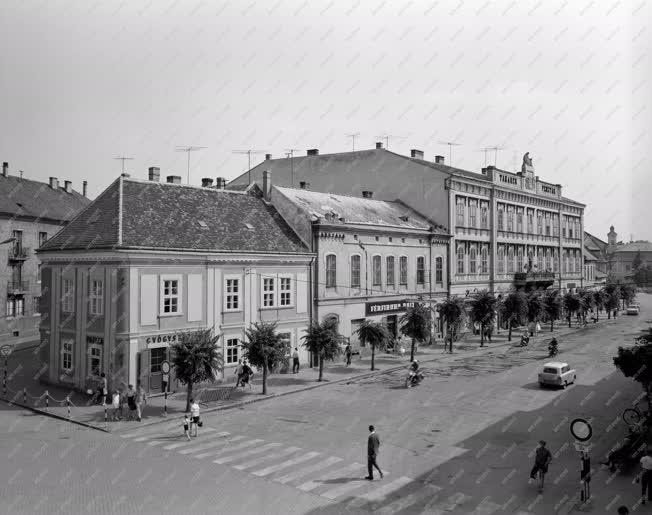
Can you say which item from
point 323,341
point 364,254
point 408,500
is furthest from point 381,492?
point 364,254

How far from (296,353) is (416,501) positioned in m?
20.1

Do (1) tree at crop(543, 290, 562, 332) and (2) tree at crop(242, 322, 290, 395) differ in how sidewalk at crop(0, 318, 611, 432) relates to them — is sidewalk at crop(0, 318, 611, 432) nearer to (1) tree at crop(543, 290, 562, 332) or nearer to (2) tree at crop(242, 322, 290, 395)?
(2) tree at crop(242, 322, 290, 395)

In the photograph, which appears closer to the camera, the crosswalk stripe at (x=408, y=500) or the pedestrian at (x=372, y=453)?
the crosswalk stripe at (x=408, y=500)

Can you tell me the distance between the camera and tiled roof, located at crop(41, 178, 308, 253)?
28938 mm

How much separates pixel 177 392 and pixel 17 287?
96.3 feet

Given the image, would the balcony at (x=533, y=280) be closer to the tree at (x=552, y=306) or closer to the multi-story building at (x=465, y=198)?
the multi-story building at (x=465, y=198)

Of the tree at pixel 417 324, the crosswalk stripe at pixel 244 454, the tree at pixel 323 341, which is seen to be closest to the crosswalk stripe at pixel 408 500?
the crosswalk stripe at pixel 244 454

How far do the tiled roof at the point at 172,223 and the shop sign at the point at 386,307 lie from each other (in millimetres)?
7522

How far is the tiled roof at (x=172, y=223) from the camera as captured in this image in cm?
2894

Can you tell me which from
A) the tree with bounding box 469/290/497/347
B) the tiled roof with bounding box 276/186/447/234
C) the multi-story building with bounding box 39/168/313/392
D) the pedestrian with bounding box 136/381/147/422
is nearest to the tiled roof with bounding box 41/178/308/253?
the multi-story building with bounding box 39/168/313/392

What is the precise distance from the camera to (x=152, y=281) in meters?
28.2

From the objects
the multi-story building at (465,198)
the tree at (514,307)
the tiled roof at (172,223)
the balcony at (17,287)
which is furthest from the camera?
the multi-story building at (465,198)

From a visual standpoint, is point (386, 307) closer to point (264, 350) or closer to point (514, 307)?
point (514, 307)

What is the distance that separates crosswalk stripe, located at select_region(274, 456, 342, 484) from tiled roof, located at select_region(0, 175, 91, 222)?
134ft
